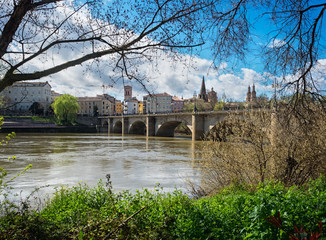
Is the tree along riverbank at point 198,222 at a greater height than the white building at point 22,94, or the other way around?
the white building at point 22,94

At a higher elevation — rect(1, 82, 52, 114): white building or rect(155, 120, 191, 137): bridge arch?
rect(1, 82, 52, 114): white building

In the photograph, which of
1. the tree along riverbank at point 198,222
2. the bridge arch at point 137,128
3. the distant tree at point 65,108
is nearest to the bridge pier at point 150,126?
the bridge arch at point 137,128

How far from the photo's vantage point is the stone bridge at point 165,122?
40594mm

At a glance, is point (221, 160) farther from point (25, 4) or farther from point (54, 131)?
point (54, 131)

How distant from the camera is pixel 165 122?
51500mm

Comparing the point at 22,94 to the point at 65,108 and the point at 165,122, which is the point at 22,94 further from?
the point at 65,108

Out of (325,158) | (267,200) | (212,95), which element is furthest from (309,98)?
(212,95)

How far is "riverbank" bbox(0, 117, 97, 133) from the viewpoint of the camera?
6238cm

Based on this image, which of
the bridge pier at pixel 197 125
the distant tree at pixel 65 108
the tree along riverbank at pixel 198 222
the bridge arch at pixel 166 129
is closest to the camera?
the tree along riverbank at pixel 198 222

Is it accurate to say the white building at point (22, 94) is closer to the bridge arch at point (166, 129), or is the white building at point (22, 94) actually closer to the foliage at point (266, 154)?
the foliage at point (266, 154)

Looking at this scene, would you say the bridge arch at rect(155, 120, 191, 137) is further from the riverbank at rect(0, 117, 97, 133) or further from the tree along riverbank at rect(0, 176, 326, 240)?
the tree along riverbank at rect(0, 176, 326, 240)

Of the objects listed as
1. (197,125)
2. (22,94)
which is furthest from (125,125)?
(22,94)

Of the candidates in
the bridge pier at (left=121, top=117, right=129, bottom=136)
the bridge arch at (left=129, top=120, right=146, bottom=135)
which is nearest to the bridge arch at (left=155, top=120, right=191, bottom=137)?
the bridge arch at (left=129, top=120, right=146, bottom=135)

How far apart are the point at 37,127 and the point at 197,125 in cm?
4218
